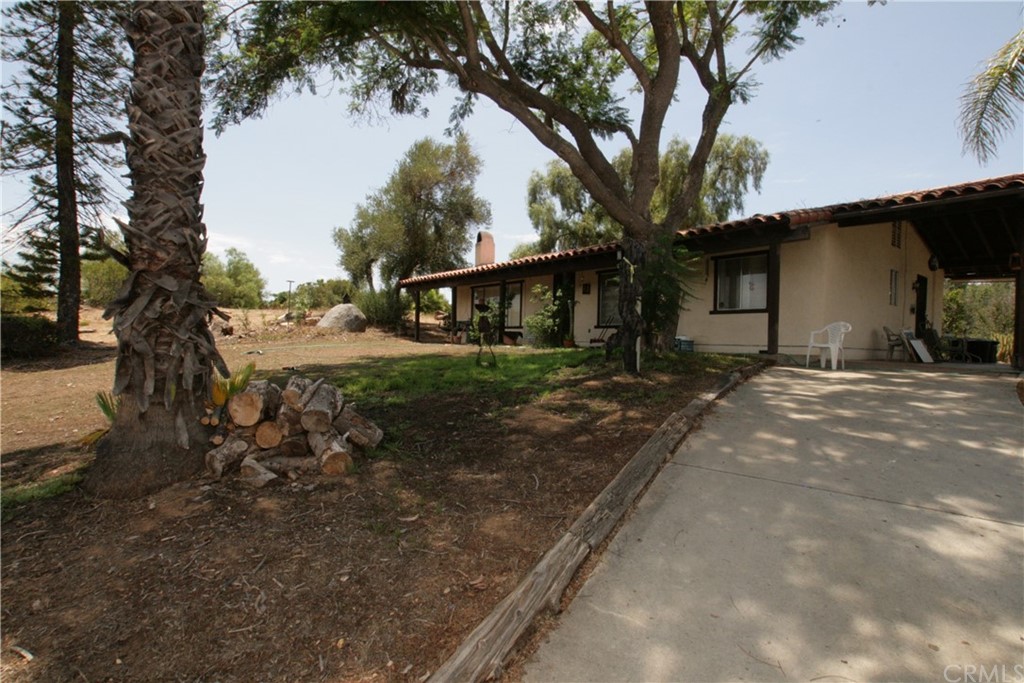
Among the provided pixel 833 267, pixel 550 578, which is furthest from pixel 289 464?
pixel 833 267

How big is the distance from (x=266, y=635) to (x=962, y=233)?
1512 centimetres

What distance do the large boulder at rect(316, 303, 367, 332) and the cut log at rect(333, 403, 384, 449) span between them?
15.0 metres

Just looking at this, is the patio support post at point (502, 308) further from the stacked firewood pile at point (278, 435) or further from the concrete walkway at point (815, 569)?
the stacked firewood pile at point (278, 435)

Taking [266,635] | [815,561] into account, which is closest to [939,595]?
[815,561]

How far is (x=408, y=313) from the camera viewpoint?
20531 mm

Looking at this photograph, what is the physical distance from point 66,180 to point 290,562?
46.5 ft

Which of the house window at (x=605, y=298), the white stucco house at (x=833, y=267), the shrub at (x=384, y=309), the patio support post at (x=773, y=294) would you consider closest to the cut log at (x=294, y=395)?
the white stucco house at (x=833, y=267)

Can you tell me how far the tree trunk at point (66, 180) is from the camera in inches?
420

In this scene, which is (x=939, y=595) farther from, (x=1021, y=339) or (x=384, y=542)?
(x=1021, y=339)

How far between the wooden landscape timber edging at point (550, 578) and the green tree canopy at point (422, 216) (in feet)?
70.4

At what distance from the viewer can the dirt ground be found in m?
1.96

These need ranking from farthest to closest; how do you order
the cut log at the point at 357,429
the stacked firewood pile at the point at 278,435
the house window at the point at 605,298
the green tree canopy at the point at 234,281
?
the green tree canopy at the point at 234,281, the house window at the point at 605,298, the cut log at the point at 357,429, the stacked firewood pile at the point at 278,435

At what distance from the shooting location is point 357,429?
3795mm

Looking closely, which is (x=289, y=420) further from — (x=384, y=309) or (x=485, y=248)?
(x=485, y=248)
